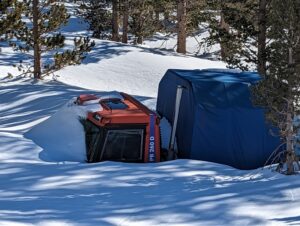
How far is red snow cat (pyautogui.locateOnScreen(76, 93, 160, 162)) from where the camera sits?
8234 mm

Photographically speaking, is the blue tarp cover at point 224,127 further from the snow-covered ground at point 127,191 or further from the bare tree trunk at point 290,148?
the bare tree trunk at point 290,148

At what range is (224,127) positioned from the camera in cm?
894

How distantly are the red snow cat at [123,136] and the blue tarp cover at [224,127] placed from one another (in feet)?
2.67

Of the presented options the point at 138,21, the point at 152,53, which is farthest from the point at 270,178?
the point at 138,21

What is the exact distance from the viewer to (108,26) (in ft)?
107

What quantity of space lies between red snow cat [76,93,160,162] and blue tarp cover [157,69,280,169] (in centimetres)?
81

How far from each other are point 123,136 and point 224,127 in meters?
1.95

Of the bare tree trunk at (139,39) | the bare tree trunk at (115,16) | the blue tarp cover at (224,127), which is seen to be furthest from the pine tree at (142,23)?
the blue tarp cover at (224,127)

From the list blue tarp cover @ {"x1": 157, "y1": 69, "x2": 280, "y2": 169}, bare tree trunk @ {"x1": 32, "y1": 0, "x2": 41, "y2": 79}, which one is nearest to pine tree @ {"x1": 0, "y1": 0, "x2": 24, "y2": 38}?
bare tree trunk @ {"x1": 32, "y1": 0, "x2": 41, "y2": 79}

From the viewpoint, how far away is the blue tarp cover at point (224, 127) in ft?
28.9

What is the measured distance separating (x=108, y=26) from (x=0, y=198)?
27778 millimetres

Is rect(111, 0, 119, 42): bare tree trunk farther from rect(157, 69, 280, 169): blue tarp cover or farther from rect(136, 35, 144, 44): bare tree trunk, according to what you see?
rect(157, 69, 280, 169): blue tarp cover

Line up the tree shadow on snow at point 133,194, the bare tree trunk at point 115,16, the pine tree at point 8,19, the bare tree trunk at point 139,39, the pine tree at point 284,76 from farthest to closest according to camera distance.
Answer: the bare tree trunk at point 139,39, the bare tree trunk at point 115,16, the pine tree at point 8,19, the pine tree at point 284,76, the tree shadow on snow at point 133,194

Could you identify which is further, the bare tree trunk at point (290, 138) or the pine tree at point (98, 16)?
the pine tree at point (98, 16)
